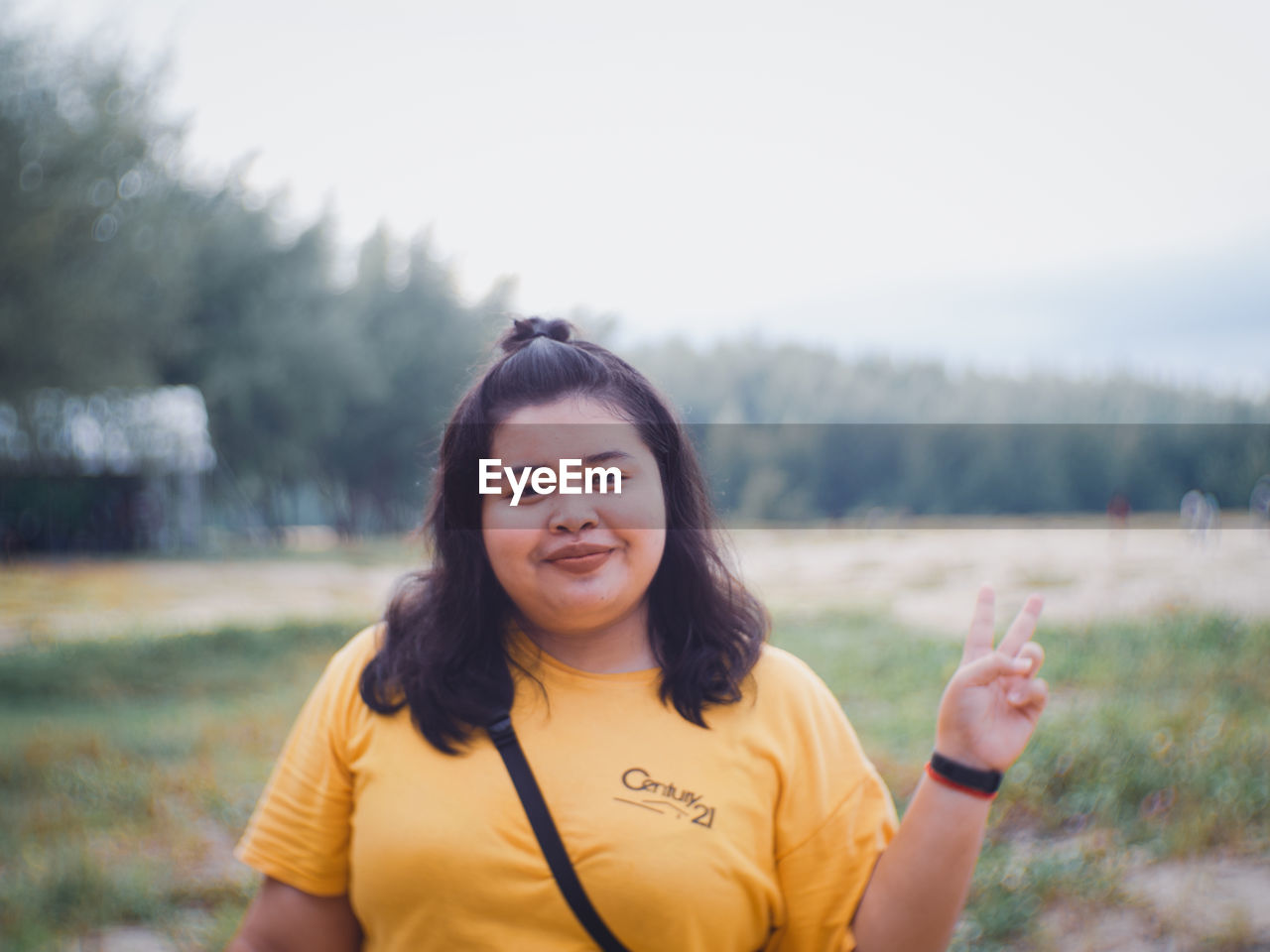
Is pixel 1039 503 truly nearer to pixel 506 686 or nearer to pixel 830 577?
pixel 506 686

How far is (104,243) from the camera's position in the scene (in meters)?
5.57

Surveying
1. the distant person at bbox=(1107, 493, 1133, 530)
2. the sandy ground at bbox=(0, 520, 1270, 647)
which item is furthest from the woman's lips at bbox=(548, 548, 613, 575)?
the distant person at bbox=(1107, 493, 1133, 530)

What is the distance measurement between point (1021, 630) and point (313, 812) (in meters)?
0.98

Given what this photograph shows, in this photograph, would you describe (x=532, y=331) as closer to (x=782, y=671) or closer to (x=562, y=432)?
(x=562, y=432)

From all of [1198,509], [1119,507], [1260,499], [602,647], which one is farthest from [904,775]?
[602,647]

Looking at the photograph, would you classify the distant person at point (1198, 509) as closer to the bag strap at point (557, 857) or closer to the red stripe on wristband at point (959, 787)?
the red stripe on wristband at point (959, 787)

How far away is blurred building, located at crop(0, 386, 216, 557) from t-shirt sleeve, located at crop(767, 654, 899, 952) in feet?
30.8

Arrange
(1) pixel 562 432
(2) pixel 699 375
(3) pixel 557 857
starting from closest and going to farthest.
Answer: (3) pixel 557 857 → (1) pixel 562 432 → (2) pixel 699 375

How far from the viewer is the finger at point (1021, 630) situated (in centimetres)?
119

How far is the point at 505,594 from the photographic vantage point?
1.39 m

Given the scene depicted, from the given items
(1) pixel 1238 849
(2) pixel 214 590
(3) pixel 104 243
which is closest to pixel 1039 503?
(1) pixel 1238 849

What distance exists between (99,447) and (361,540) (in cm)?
367

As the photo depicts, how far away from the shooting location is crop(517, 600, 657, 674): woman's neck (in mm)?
1292

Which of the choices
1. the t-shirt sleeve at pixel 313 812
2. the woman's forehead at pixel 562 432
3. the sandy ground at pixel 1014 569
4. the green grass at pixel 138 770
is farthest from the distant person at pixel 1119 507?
the green grass at pixel 138 770
